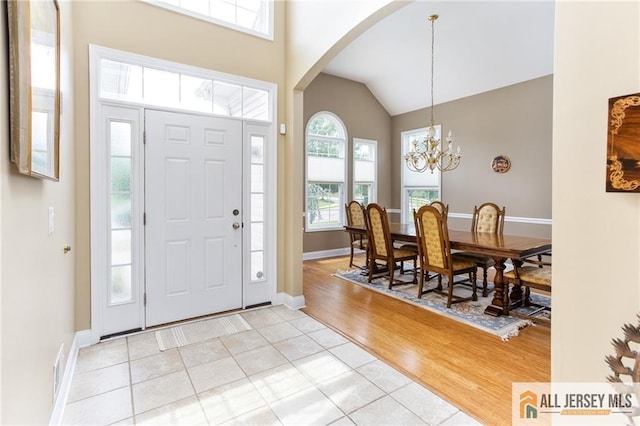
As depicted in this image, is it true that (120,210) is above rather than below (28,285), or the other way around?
above

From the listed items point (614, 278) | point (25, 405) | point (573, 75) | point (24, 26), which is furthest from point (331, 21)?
point (25, 405)

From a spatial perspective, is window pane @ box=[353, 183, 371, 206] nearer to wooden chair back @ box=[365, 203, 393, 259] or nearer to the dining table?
wooden chair back @ box=[365, 203, 393, 259]

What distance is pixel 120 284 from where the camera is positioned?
293 centimetres

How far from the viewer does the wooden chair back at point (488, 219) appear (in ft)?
15.0

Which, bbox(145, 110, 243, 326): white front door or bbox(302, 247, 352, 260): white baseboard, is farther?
bbox(302, 247, 352, 260): white baseboard

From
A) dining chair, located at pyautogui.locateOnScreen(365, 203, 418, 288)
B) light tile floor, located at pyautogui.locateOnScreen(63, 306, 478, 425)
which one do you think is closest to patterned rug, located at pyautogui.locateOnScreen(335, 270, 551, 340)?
dining chair, located at pyautogui.locateOnScreen(365, 203, 418, 288)

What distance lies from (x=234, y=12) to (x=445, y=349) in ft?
12.7

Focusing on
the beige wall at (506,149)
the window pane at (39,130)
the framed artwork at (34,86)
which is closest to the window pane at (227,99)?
the framed artwork at (34,86)

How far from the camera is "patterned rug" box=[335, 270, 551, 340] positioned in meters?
3.16

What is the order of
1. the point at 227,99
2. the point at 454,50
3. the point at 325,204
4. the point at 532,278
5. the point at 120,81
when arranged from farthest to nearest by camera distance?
1. the point at 325,204
2. the point at 454,50
3. the point at 227,99
4. the point at 532,278
5. the point at 120,81

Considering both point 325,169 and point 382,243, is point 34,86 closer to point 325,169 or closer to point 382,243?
point 382,243

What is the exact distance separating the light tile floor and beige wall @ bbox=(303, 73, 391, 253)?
382cm

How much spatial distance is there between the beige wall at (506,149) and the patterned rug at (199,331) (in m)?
4.84

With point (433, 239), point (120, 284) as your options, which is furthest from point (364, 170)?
point (120, 284)
